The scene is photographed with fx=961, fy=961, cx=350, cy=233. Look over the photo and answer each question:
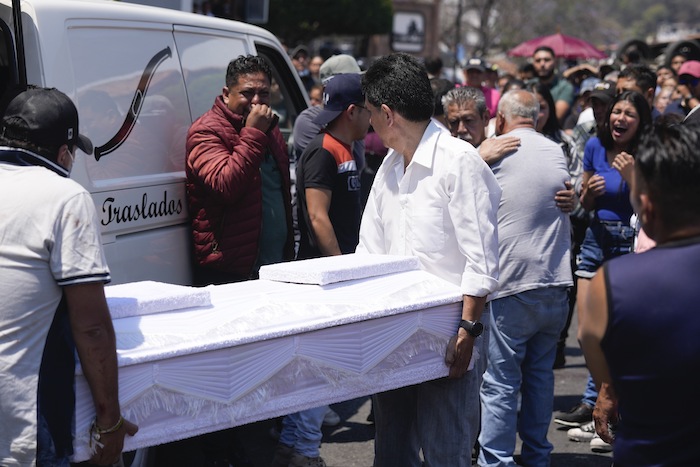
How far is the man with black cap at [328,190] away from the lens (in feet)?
16.0

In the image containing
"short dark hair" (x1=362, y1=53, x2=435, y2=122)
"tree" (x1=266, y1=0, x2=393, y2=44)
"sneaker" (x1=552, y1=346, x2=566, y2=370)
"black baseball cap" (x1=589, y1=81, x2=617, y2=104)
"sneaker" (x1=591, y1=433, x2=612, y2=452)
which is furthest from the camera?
"tree" (x1=266, y1=0, x2=393, y2=44)

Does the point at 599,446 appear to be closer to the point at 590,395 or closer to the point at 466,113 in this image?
the point at 590,395

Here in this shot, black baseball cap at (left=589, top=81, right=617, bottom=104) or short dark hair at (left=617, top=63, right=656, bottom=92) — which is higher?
short dark hair at (left=617, top=63, right=656, bottom=92)

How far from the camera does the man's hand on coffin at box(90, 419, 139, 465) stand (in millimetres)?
2789

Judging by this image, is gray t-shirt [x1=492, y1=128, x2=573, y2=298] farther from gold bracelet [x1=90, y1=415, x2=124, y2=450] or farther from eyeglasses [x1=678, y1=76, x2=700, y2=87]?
eyeglasses [x1=678, y1=76, x2=700, y2=87]

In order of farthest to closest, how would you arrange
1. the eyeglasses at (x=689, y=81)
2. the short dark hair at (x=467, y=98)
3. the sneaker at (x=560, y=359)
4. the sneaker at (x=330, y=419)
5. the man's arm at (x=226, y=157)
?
the eyeglasses at (x=689, y=81) → the sneaker at (x=560, y=359) → the sneaker at (x=330, y=419) → the short dark hair at (x=467, y=98) → the man's arm at (x=226, y=157)

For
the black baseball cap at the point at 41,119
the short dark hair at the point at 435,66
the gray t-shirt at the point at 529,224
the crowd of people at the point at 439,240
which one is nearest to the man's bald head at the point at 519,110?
the crowd of people at the point at 439,240

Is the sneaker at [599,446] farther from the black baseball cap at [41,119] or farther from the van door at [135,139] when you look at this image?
A: the black baseball cap at [41,119]

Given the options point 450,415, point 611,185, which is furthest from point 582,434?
point 450,415

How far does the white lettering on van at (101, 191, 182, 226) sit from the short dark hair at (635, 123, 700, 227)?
9.06 feet

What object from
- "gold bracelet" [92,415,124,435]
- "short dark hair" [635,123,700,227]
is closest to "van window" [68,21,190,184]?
"gold bracelet" [92,415,124,435]

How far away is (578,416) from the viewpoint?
600 centimetres

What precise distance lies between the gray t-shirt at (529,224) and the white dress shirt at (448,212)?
3.96ft

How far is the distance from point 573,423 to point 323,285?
323 centimetres
